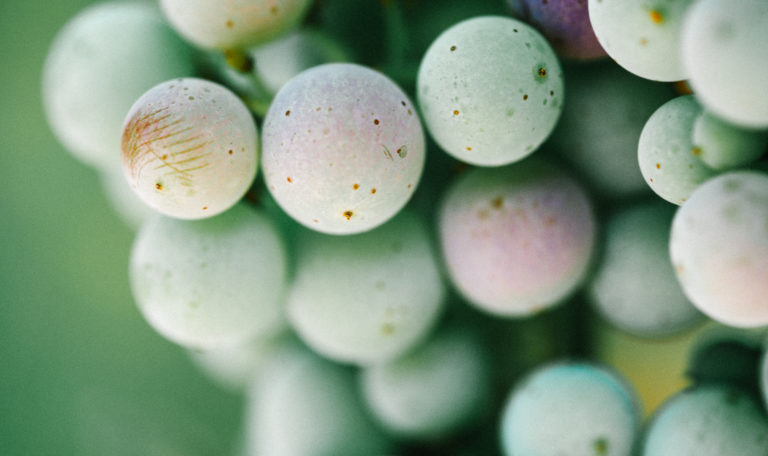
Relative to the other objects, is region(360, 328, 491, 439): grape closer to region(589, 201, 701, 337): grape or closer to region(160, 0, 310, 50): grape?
region(589, 201, 701, 337): grape

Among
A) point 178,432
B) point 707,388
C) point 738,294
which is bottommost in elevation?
point 178,432

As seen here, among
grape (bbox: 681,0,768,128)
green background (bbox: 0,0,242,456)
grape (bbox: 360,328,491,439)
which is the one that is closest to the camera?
grape (bbox: 681,0,768,128)

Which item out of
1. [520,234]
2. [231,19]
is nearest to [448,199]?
[520,234]

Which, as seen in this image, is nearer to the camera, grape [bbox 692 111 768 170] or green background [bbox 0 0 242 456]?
grape [bbox 692 111 768 170]

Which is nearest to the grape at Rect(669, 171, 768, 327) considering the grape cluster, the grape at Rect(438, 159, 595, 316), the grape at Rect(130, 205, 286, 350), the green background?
the grape cluster

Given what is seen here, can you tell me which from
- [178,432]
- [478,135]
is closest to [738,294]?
[478,135]

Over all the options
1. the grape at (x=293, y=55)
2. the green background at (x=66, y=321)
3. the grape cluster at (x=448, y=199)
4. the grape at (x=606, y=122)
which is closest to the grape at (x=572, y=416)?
the grape cluster at (x=448, y=199)

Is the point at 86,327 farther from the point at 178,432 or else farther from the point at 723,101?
the point at 723,101

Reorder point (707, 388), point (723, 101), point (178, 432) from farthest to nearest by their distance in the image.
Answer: point (178, 432)
point (707, 388)
point (723, 101)
